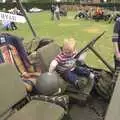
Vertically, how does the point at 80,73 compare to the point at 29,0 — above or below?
above

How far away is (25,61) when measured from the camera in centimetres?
525

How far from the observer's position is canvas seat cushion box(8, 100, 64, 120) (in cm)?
376

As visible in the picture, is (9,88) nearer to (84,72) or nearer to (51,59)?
(84,72)

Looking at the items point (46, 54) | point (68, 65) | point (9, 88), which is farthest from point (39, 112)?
point (46, 54)

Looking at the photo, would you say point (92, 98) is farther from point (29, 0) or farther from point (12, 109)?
point (29, 0)

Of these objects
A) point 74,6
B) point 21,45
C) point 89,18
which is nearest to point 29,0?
point 74,6

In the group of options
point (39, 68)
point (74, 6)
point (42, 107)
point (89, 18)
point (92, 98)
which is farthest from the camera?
point (74, 6)

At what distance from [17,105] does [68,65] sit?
945mm

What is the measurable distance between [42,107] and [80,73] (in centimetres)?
104

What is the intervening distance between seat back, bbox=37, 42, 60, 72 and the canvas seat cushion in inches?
39.8

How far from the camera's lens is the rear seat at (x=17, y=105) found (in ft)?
12.4

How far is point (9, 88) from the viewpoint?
157 inches

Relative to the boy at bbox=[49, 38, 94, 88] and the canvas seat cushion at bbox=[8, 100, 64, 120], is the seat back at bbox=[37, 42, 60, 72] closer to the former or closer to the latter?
the boy at bbox=[49, 38, 94, 88]

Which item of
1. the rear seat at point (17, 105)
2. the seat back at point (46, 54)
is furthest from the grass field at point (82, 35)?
the rear seat at point (17, 105)
